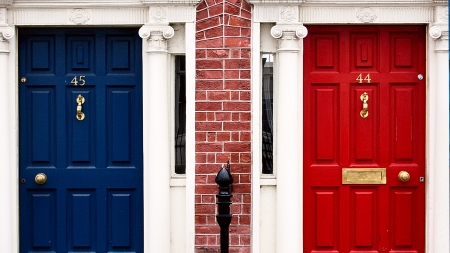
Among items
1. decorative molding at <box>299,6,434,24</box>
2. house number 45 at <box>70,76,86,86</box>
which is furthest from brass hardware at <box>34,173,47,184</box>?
decorative molding at <box>299,6,434,24</box>

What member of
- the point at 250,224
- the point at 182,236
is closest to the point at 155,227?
the point at 182,236

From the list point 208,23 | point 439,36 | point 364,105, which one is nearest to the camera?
point 439,36

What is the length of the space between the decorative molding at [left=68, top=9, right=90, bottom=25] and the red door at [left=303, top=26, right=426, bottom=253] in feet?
6.41

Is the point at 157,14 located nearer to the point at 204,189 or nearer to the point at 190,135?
the point at 190,135

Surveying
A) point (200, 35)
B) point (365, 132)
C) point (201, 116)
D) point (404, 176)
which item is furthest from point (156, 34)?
point (404, 176)

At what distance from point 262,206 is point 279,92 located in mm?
1020

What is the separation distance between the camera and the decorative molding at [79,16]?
7230 millimetres

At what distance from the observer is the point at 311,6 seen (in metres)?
7.18

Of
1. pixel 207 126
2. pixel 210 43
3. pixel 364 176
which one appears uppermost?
pixel 210 43

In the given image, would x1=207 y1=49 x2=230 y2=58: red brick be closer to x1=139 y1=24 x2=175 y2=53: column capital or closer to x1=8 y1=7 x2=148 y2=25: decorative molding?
x1=139 y1=24 x2=175 y2=53: column capital

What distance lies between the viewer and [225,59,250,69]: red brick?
722 centimetres

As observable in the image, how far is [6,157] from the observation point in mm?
7234

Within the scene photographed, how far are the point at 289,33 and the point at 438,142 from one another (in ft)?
5.27

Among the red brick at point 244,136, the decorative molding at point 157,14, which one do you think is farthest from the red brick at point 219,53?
the red brick at point 244,136
